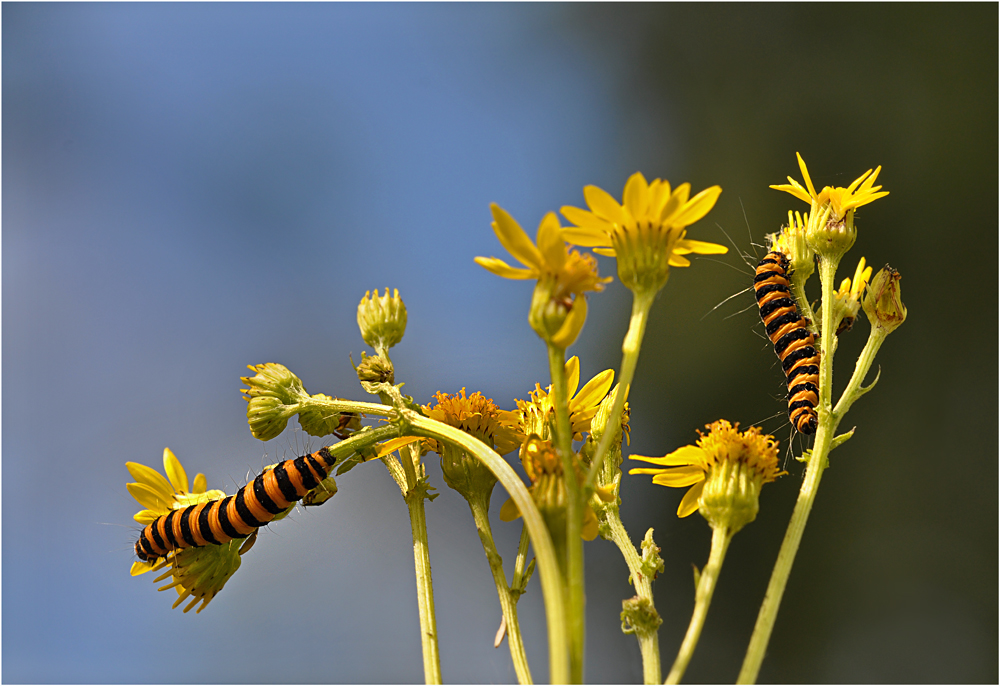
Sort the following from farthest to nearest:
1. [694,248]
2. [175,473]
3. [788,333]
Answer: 1. [788,333]
2. [175,473]
3. [694,248]

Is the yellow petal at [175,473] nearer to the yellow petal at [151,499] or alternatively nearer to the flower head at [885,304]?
the yellow petal at [151,499]

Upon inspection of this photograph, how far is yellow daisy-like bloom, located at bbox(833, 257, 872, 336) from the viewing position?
0.56 meters

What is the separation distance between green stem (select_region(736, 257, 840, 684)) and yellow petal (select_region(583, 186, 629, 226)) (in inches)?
8.8

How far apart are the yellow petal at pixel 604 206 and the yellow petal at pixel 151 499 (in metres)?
0.42

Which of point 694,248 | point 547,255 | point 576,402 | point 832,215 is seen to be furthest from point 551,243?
point 832,215

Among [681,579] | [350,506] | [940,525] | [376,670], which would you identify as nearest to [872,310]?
[376,670]

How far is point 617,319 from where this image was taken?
7.50ft

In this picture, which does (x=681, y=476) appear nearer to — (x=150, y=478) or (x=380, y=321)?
(x=380, y=321)

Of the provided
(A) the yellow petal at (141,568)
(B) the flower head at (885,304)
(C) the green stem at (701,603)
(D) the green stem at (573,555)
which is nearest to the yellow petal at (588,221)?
(D) the green stem at (573,555)

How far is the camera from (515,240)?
0.36m

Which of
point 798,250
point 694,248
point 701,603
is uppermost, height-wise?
point 798,250

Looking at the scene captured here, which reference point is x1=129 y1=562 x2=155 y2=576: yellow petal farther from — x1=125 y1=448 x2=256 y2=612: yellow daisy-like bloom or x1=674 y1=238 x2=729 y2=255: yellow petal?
x1=674 y1=238 x2=729 y2=255: yellow petal

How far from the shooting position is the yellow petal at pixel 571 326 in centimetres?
34

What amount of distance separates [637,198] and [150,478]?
1.47ft
